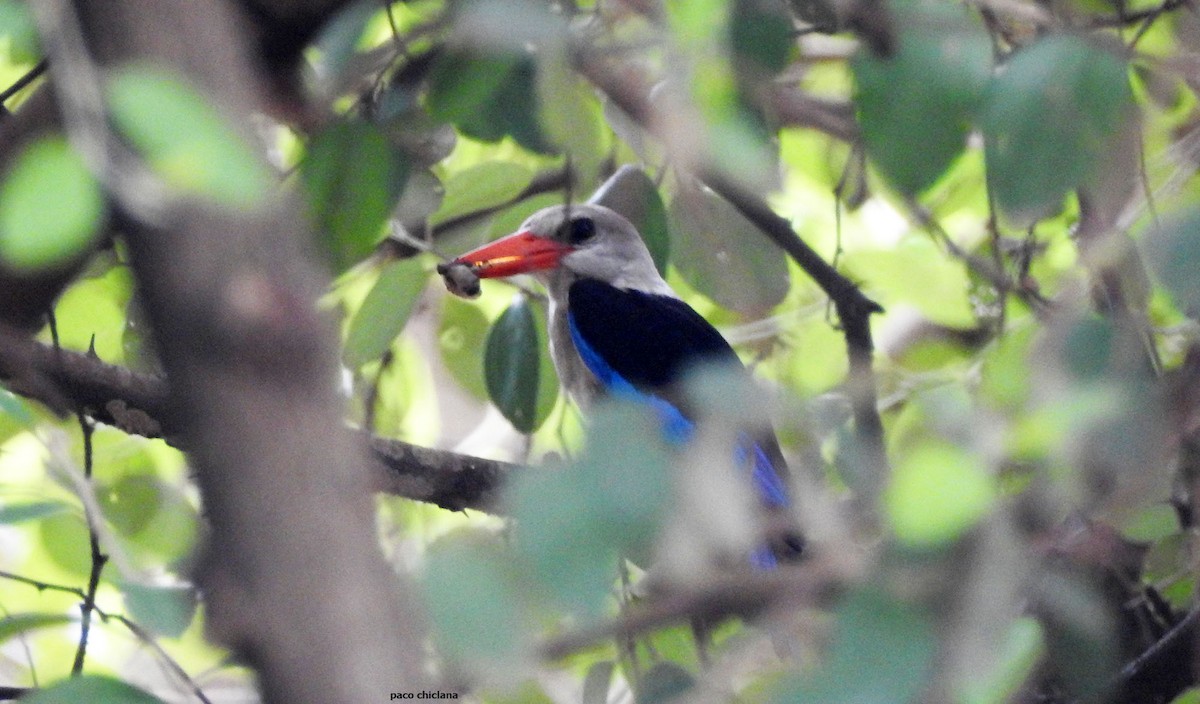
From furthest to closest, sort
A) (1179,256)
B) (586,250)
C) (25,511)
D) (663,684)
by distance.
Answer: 1. (586,250)
2. (663,684)
3. (25,511)
4. (1179,256)

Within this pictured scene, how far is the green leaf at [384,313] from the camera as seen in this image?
83.0 inches

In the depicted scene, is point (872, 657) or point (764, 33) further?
point (764, 33)

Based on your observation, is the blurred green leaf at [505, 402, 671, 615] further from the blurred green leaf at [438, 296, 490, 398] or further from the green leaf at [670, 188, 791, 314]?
the blurred green leaf at [438, 296, 490, 398]

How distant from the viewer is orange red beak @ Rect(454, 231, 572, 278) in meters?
2.72

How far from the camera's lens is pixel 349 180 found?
5.32 ft

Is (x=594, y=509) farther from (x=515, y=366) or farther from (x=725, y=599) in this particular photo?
(x=515, y=366)

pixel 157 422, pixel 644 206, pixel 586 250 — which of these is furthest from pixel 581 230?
pixel 157 422

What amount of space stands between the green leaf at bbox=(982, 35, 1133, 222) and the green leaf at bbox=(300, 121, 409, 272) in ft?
2.71

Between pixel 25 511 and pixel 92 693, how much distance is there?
331 millimetres

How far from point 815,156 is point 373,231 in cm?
162

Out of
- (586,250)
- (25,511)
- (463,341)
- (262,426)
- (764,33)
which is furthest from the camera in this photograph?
(586,250)

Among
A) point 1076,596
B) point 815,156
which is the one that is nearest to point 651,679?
point 1076,596

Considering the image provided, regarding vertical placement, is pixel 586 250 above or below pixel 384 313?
below

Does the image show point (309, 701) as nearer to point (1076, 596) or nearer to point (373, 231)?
point (1076, 596)
